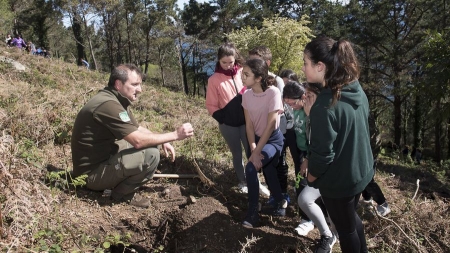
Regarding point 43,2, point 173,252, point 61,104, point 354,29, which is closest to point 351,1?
point 354,29

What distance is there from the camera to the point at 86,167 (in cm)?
326

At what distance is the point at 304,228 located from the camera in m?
3.28

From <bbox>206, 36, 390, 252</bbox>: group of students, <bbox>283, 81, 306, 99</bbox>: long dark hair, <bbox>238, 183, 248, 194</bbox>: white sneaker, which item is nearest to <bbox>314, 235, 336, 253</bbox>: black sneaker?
<bbox>206, 36, 390, 252</bbox>: group of students

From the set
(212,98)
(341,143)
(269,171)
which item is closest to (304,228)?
(269,171)

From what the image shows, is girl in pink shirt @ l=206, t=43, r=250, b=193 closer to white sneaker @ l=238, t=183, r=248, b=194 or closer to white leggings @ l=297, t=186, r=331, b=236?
white sneaker @ l=238, t=183, r=248, b=194

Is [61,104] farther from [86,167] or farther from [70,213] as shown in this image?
[70,213]

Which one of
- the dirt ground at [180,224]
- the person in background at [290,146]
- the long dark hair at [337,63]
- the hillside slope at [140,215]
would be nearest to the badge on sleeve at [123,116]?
the hillside slope at [140,215]

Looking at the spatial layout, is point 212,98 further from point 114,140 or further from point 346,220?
point 346,220

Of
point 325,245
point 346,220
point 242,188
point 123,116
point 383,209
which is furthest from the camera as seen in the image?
point 242,188

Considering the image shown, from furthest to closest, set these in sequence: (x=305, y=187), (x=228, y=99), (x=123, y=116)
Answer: (x=228, y=99) < (x=123, y=116) < (x=305, y=187)

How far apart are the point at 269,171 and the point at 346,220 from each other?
1298 mm

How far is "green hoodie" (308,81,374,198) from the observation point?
6.73 feet

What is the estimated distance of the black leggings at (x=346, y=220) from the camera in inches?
89.5

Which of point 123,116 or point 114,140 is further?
point 114,140
